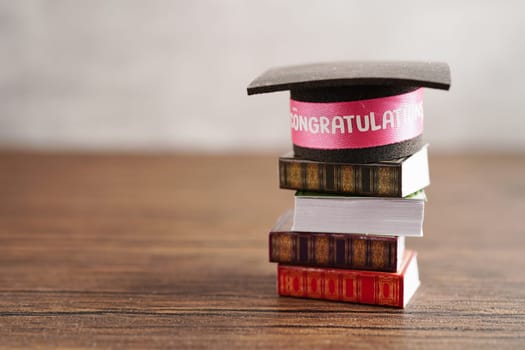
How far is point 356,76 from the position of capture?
0.99m

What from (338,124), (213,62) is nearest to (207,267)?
(338,124)

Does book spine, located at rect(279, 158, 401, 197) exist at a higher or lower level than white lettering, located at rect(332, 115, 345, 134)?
lower

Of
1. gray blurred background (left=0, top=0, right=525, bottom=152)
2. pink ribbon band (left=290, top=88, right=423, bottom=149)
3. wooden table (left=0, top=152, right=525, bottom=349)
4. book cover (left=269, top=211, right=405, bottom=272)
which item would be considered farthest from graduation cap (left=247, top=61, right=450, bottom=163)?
gray blurred background (left=0, top=0, right=525, bottom=152)

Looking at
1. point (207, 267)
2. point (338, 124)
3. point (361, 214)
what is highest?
point (338, 124)

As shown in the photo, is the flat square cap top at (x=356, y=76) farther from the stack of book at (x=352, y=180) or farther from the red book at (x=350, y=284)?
the red book at (x=350, y=284)

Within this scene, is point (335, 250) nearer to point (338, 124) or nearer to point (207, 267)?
point (338, 124)

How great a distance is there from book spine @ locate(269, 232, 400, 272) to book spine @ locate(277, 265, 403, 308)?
0.01m

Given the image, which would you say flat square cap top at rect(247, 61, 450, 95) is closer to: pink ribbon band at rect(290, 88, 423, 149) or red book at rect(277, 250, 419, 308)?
pink ribbon band at rect(290, 88, 423, 149)

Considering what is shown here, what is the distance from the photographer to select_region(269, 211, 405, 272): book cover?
106cm

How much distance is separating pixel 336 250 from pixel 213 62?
1.50 meters

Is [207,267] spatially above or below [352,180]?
below

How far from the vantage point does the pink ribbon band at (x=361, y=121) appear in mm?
1020

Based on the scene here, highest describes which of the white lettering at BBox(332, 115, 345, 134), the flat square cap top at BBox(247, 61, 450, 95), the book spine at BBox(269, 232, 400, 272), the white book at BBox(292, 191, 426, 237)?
the flat square cap top at BBox(247, 61, 450, 95)

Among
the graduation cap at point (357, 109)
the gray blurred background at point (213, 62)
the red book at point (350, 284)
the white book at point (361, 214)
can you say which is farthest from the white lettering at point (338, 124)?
the gray blurred background at point (213, 62)
